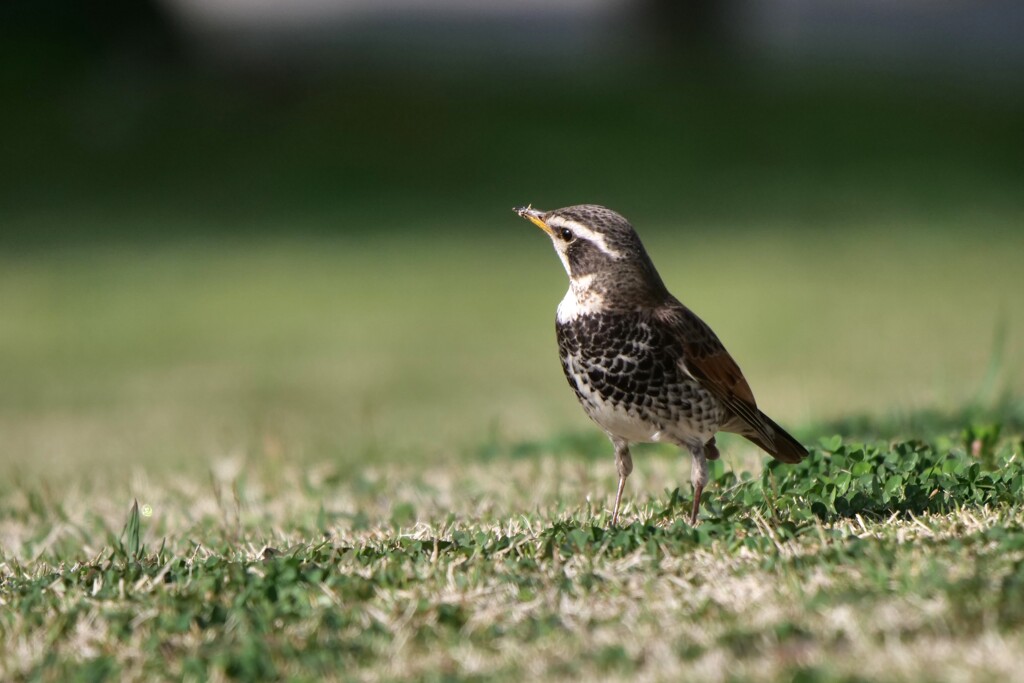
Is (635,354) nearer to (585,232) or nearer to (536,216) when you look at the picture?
(585,232)

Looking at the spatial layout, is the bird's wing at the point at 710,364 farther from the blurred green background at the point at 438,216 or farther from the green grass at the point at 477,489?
the blurred green background at the point at 438,216

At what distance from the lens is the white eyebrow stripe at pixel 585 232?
19.4 feet

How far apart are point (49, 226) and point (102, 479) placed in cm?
1310

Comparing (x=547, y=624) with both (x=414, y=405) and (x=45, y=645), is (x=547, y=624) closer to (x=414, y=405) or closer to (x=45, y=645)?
(x=45, y=645)

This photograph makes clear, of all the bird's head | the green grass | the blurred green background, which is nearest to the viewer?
the green grass

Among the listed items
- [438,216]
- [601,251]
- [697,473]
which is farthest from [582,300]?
[438,216]

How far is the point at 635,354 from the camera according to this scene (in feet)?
18.6

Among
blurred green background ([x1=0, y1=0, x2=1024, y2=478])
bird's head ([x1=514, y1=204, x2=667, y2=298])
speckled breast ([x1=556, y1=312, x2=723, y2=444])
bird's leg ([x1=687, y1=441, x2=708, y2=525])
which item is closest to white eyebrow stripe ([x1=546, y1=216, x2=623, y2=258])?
bird's head ([x1=514, y1=204, x2=667, y2=298])

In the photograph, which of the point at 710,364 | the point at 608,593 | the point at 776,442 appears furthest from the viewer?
the point at 776,442

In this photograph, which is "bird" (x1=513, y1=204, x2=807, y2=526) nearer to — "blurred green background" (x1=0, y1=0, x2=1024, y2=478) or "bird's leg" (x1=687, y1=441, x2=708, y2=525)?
"bird's leg" (x1=687, y1=441, x2=708, y2=525)

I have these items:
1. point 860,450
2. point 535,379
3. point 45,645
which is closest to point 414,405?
point 535,379

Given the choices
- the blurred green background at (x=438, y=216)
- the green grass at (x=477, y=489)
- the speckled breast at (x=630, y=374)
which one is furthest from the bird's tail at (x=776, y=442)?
the blurred green background at (x=438, y=216)

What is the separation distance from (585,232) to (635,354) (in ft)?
2.04

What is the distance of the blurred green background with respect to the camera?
12422 millimetres
